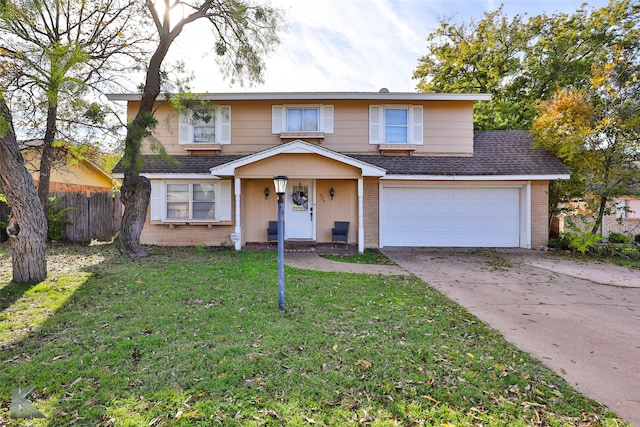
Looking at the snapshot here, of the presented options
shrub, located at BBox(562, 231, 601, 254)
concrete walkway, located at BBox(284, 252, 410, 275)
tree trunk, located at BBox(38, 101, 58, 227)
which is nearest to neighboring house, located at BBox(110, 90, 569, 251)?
shrub, located at BBox(562, 231, 601, 254)

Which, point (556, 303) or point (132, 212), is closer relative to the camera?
point (556, 303)

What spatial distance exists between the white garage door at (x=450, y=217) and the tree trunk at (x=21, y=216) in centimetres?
925

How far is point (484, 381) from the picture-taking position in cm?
296

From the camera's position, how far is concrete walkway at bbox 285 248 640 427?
10.4 ft

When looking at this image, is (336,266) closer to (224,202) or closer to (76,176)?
(224,202)

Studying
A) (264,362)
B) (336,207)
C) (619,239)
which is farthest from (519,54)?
(264,362)

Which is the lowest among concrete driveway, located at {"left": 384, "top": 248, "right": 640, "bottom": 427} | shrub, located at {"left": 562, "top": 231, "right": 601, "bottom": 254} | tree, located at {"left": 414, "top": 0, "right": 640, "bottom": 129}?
concrete driveway, located at {"left": 384, "top": 248, "right": 640, "bottom": 427}

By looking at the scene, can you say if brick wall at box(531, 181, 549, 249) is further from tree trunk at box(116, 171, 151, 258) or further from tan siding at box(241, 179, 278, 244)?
tree trunk at box(116, 171, 151, 258)

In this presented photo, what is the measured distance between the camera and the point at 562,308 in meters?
5.11

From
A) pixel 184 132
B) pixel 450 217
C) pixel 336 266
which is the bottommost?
pixel 336 266

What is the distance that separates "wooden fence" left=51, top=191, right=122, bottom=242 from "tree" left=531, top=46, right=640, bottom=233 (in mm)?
16294

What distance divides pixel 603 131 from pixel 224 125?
12660mm

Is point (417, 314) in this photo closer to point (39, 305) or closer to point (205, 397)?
point (205, 397)

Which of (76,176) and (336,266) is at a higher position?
(76,176)
